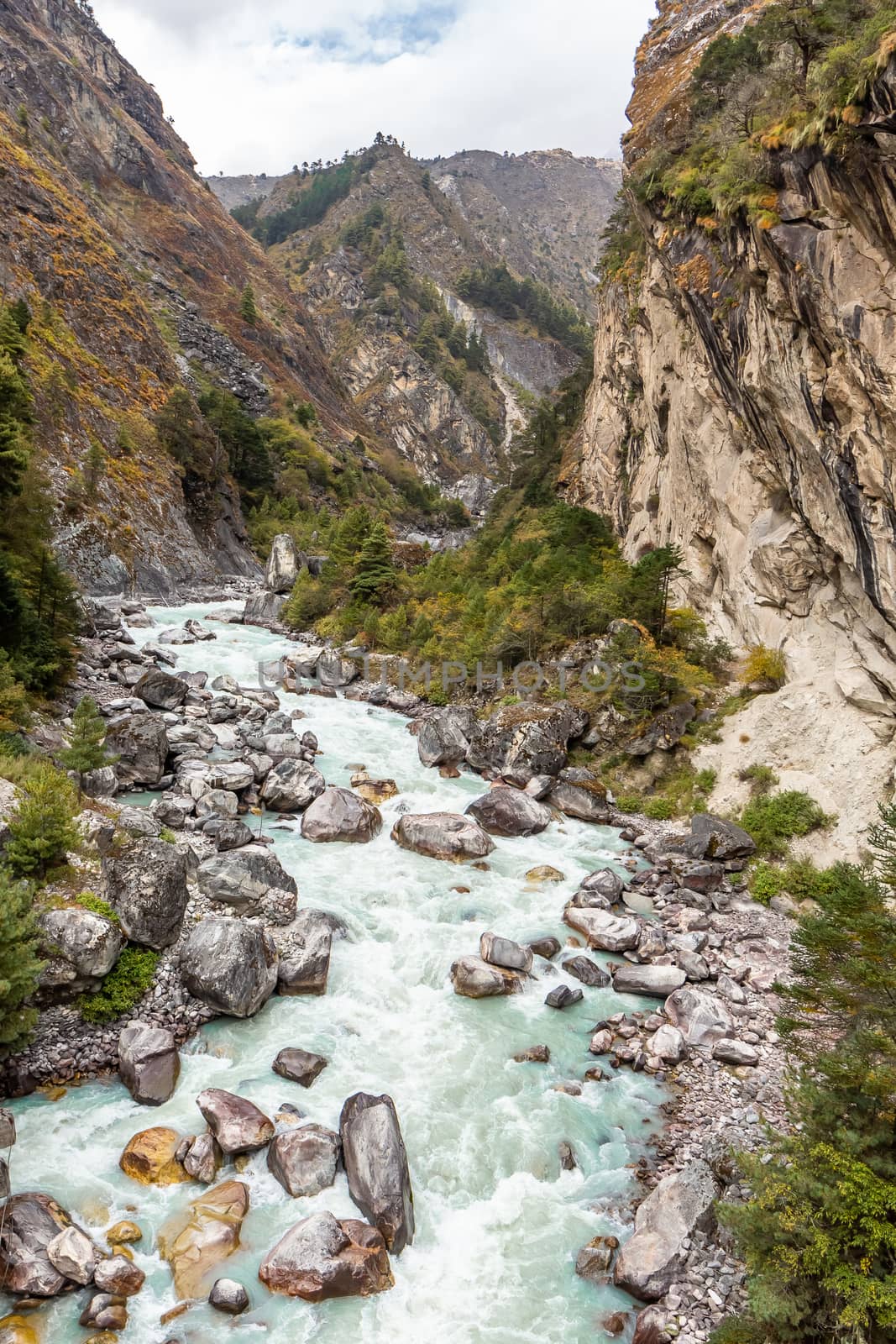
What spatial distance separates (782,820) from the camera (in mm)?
17750

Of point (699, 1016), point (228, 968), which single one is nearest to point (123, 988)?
point (228, 968)

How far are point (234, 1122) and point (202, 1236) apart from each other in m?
1.37

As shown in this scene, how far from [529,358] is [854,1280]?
5472 inches

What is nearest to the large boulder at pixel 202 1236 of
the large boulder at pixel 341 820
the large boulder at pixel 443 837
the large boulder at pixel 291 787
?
the large boulder at pixel 341 820

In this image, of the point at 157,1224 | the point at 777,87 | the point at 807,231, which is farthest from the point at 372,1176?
the point at 777,87

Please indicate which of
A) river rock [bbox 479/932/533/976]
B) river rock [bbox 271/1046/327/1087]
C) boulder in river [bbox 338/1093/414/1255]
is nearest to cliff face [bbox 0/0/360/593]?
river rock [bbox 479/932/533/976]

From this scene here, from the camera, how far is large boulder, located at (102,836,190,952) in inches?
464

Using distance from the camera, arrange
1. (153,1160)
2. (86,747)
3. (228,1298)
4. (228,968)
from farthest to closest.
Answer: (86,747), (228,968), (153,1160), (228,1298)

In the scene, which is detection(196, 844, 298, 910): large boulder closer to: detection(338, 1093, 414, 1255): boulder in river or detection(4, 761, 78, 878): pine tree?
detection(4, 761, 78, 878): pine tree

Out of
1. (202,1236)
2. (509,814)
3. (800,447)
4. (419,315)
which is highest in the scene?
(419,315)

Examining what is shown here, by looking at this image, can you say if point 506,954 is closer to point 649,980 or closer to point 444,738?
point 649,980

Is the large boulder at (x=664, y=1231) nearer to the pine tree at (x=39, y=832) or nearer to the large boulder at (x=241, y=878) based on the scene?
the large boulder at (x=241, y=878)

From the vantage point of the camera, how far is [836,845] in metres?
16.7

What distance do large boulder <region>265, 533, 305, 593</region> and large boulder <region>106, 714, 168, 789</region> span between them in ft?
93.9
